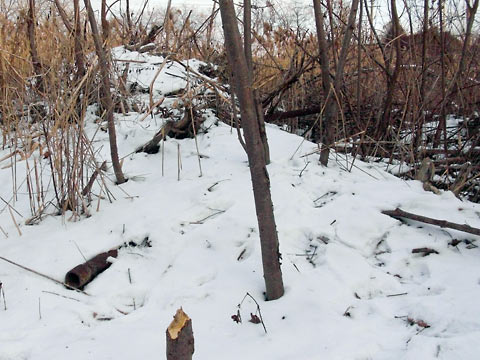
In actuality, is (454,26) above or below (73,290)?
above

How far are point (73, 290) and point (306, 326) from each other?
2.99 ft

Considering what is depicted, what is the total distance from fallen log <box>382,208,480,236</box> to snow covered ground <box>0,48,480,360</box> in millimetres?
42

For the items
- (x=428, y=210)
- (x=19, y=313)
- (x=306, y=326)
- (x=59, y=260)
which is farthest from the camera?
(x=428, y=210)

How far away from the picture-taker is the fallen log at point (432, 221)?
5.77 feet

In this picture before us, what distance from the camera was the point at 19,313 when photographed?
1505 millimetres

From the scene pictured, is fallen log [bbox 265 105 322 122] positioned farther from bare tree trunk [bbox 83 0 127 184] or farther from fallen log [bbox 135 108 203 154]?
bare tree trunk [bbox 83 0 127 184]

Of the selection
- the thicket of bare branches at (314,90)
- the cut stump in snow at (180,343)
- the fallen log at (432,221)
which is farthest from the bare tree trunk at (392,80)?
the cut stump in snow at (180,343)

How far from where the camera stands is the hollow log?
171cm

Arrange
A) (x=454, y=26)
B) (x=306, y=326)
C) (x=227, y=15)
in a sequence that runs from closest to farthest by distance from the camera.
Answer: (x=227, y=15) < (x=306, y=326) < (x=454, y=26)

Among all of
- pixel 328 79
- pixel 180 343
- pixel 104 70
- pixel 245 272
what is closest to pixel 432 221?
pixel 245 272

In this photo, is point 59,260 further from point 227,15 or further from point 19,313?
point 227,15

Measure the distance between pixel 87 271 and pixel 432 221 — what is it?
1461mm

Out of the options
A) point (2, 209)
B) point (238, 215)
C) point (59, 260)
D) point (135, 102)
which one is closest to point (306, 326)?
point (238, 215)

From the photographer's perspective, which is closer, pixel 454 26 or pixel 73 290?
pixel 73 290
